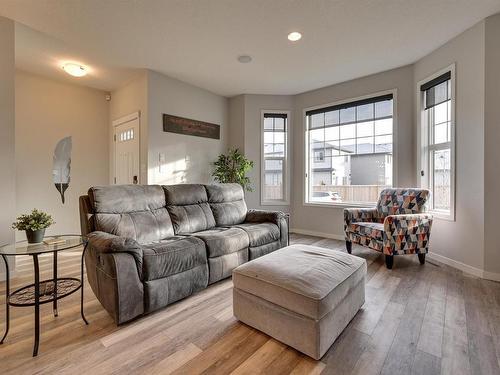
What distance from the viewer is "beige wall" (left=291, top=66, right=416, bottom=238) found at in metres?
3.67

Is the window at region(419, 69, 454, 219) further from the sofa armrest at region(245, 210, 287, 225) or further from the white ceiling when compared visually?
the sofa armrest at region(245, 210, 287, 225)

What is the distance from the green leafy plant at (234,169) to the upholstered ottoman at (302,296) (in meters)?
2.76

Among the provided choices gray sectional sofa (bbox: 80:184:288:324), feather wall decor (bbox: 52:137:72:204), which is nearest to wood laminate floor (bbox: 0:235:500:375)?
gray sectional sofa (bbox: 80:184:288:324)

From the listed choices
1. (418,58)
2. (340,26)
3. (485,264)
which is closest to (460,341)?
(485,264)

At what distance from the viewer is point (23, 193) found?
3807mm

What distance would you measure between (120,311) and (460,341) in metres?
2.26

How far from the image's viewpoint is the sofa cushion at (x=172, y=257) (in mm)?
1902

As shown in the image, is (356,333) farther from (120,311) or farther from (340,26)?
(340,26)

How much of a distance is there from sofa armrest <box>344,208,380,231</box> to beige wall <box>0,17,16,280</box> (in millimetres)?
3974

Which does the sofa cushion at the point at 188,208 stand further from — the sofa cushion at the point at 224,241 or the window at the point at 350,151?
the window at the point at 350,151

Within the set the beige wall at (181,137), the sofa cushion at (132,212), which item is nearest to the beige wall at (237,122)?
the beige wall at (181,137)

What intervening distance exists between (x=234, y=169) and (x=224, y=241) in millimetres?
2311

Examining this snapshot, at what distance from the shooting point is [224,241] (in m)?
2.49

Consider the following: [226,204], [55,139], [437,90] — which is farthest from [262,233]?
[55,139]
